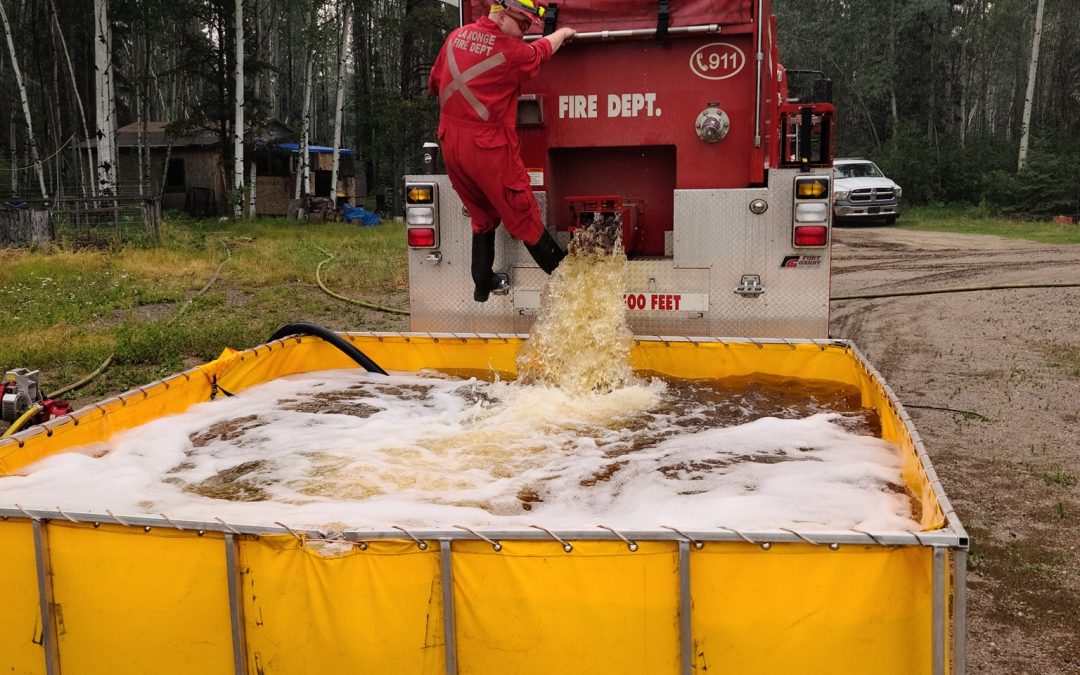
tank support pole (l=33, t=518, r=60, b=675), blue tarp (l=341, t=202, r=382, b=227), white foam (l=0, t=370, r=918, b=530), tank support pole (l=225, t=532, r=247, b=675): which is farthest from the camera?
blue tarp (l=341, t=202, r=382, b=227)

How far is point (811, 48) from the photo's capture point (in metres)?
48.8

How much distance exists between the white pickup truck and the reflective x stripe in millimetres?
21761

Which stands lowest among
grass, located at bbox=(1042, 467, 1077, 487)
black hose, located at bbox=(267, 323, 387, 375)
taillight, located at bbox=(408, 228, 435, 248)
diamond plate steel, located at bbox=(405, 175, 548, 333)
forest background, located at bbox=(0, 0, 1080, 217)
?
grass, located at bbox=(1042, 467, 1077, 487)

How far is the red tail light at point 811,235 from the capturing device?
6.11 metres

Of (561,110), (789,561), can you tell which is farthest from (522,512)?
(561,110)

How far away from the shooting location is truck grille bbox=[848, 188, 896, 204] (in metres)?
26.0

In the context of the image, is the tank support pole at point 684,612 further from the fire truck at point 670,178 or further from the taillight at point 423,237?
the taillight at point 423,237

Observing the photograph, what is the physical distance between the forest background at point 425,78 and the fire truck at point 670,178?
23.0 metres

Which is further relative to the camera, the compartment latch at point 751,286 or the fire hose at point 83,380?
the compartment latch at point 751,286

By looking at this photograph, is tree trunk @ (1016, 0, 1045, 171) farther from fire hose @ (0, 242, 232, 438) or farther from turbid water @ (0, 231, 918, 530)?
turbid water @ (0, 231, 918, 530)

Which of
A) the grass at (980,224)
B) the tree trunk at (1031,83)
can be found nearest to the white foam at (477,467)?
the grass at (980,224)

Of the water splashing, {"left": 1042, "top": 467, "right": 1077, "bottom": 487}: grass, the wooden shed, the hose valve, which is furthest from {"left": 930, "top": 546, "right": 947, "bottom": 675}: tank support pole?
the wooden shed

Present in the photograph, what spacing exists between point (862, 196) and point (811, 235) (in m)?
21.4

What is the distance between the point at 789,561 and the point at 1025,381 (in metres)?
6.32
